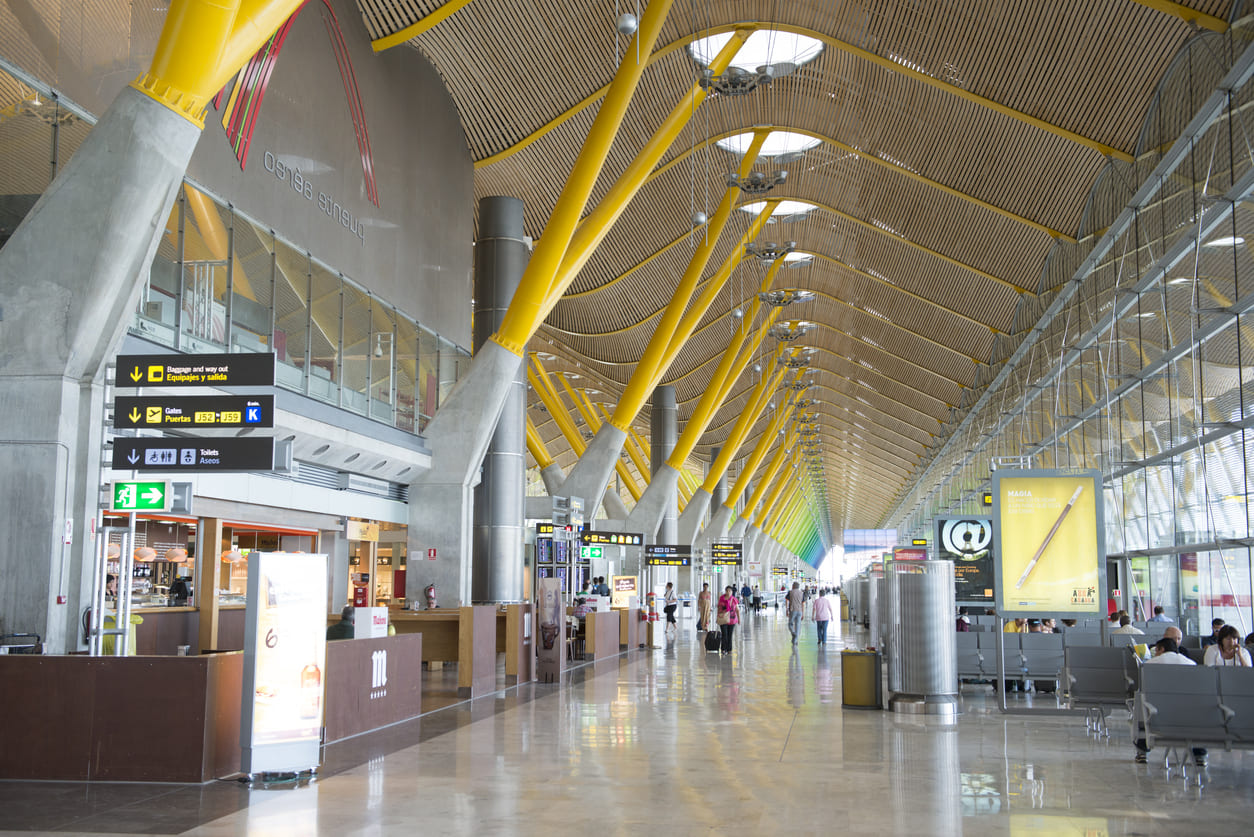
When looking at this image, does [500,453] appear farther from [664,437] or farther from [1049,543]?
[664,437]

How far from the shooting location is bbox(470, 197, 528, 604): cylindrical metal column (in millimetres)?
24203

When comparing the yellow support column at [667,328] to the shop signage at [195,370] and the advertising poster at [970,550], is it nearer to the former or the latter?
the advertising poster at [970,550]

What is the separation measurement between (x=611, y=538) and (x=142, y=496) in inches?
790

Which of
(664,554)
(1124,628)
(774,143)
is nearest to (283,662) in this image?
(1124,628)

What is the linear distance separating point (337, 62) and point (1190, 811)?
16088mm

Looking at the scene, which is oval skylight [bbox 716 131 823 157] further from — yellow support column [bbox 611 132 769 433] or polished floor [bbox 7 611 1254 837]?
polished floor [bbox 7 611 1254 837]

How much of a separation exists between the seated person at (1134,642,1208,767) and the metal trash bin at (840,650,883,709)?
158 inches

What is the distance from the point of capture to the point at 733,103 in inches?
1091

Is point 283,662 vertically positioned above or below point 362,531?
below

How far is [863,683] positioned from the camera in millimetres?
14047

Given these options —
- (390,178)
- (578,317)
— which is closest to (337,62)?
(390,178)

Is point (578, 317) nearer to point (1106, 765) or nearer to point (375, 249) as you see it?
point (375, 249)

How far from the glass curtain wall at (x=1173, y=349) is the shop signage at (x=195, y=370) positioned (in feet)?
30.2

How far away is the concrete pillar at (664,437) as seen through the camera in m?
46.0
